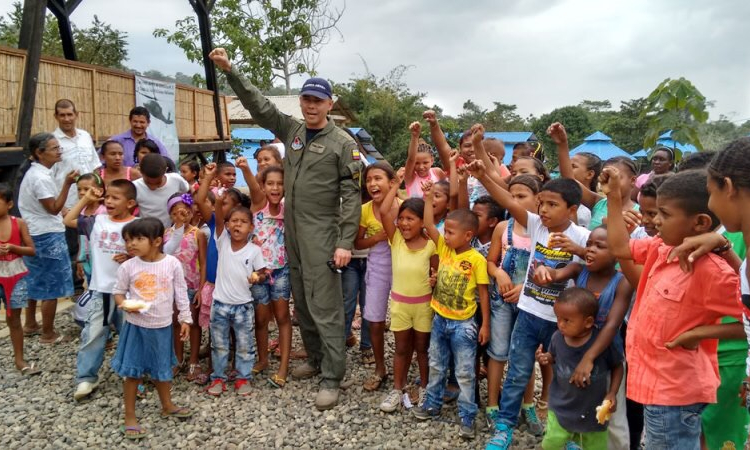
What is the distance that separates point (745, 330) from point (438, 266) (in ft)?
6.35

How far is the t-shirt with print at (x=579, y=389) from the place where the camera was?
101 inches

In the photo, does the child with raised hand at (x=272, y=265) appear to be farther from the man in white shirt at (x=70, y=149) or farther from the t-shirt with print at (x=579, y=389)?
the t-shirt with print at (x=579, y=389)

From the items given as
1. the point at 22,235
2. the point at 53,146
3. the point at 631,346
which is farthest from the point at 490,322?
the point at 53,146

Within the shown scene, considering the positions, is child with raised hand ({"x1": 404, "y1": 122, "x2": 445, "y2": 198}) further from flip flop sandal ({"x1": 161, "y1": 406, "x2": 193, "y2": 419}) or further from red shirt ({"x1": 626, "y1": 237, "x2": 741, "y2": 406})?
red shirt ({"x1": 626, "y1": 237, "x2": 741, "y2": 406})

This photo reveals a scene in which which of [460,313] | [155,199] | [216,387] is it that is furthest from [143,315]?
[460,313]

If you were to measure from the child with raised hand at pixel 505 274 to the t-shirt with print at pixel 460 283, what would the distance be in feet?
0.29

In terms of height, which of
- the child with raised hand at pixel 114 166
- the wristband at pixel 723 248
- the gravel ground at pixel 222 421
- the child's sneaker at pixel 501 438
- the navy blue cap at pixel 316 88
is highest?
the navy blue cap at pixel 316 88

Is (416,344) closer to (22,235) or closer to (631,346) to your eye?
(631,346)

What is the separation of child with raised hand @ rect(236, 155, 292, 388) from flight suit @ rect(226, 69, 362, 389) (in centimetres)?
21

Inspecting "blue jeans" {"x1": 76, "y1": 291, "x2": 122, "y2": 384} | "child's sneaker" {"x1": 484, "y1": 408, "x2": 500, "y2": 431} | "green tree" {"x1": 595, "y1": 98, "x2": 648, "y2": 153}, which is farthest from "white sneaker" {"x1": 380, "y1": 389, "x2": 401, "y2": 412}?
"green tree" {"x1": 595, "y1": 98, "x2": 648, "y2": 153}

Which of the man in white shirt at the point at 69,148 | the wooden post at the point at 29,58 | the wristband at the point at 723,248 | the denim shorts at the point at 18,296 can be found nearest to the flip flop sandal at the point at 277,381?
the denim shorts at the point at 18,296

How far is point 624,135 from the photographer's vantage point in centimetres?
3183

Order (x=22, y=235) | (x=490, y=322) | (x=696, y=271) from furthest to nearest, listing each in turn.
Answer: (x=22, y=235) < (x=490, y=322) < (x=696, y=271)

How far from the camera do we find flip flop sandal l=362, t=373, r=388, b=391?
12.8 ft
